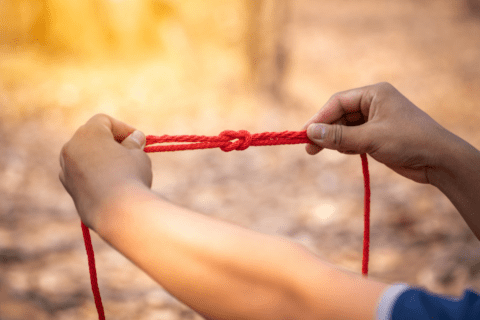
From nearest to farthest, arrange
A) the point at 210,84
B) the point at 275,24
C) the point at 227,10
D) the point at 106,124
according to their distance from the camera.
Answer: the point at 106,124, the point at 275,24, the point at 227,10, the point at 210,84

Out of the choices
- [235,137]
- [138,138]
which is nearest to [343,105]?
[235,137]

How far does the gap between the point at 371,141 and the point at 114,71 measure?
4.10 meters

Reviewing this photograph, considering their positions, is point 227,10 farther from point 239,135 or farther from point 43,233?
point 239,135

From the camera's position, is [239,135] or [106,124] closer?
[106,124]

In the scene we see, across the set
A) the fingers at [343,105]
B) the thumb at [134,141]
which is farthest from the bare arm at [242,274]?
the fingers at [343,105]

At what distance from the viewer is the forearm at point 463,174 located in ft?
2.95

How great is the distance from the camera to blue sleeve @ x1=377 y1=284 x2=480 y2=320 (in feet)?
1.53

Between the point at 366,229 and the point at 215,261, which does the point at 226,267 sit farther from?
the point at 366,229

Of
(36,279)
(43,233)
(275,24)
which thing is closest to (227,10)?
(275,24)

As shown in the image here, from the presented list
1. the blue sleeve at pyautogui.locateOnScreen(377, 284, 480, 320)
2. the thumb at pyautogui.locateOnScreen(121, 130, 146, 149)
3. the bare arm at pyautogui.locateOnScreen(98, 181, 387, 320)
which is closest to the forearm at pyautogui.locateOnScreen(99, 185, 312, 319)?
the bare arm at pyautogui.locateOnScreen(98, 181, 387, 320)

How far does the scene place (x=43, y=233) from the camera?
6.81 feet

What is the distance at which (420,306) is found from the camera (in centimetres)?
48

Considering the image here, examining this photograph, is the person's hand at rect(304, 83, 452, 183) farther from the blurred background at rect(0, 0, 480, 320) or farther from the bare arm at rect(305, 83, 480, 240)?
the blurred background at rect(0, 0, 480, 320)

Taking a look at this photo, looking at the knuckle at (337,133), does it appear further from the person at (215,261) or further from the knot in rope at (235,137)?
the person at (215,261)
